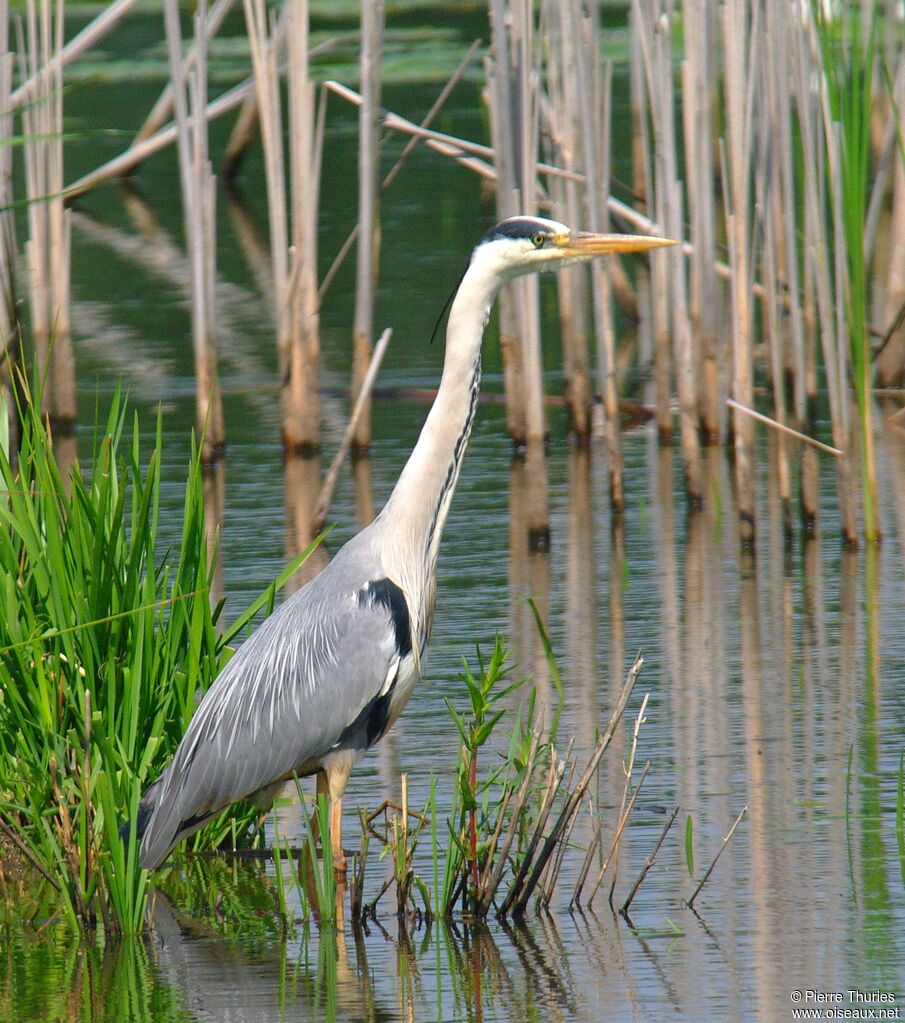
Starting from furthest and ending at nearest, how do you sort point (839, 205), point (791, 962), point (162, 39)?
point (162, 39)
point (839, 205)
point (791, 962)

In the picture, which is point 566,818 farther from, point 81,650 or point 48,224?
point 48,224

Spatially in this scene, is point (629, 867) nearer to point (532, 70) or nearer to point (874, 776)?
point (874, 776)

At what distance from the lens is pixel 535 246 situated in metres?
5.34

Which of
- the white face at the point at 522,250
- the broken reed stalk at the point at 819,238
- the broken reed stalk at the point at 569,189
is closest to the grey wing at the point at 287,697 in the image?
the white face at the point at 522,250

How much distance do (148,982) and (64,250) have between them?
665 cm

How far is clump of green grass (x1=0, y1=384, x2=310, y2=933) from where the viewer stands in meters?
4.72

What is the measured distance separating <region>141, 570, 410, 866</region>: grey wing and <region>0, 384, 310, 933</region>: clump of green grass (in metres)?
0.18

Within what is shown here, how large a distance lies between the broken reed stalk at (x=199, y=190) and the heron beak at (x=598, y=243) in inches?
159

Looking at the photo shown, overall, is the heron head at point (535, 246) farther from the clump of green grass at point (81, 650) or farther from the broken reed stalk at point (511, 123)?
the broken reed stalk at point (511, 123)

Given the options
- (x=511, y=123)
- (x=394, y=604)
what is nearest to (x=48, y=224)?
(x=511, y=123)

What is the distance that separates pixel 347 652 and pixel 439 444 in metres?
0.68

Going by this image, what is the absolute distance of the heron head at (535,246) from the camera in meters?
5.28

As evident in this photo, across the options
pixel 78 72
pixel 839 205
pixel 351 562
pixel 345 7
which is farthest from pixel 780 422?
pixel 345 7

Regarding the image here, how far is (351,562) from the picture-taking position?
17.3 ft
